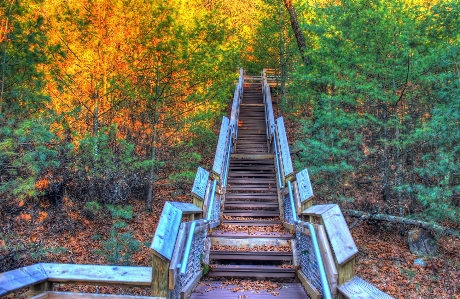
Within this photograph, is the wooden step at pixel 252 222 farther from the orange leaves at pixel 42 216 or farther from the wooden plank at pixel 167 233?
the orange leaves at pixel 42 216

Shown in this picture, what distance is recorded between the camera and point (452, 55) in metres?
8.72

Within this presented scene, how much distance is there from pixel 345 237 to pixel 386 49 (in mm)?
7852

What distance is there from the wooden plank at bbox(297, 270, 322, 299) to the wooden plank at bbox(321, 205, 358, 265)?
97 centimetres

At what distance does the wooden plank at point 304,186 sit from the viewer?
5.90m

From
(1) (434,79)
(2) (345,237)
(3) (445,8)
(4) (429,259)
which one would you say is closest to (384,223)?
(4) (429,259)

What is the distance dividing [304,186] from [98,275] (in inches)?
154

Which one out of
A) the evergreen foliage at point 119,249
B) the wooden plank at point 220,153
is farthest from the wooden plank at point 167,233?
the wooden plank at point 220,153

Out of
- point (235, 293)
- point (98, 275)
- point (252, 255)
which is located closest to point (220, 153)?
point (252, 255)

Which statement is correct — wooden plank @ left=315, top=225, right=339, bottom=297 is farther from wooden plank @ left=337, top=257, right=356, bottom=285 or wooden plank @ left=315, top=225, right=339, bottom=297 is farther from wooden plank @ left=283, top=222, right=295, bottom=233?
wooden plank @ left=283, top=222, right=295, bottom=233

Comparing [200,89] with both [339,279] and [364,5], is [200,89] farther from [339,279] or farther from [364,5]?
[339,279]

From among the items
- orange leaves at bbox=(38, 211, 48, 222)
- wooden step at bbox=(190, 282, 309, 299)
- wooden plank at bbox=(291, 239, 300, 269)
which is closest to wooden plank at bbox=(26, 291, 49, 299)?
wooden step at bbox=(190, 282, 309, 299)

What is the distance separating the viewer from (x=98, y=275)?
3246 millimetres

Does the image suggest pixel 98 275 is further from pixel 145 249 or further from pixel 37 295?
pixel 145 249

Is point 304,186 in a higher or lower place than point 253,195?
higher
